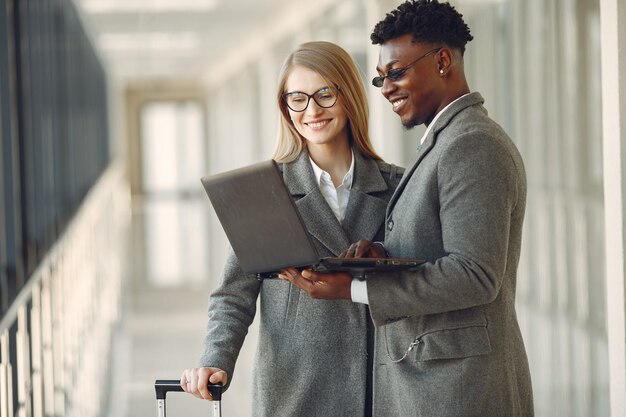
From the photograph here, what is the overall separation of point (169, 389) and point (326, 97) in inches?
28.4

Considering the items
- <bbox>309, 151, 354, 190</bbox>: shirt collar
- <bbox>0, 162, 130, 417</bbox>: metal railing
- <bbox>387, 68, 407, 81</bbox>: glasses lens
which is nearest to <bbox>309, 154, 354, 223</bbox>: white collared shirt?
<bbox>309, 151, 354, 190</bbox>: shirt collar

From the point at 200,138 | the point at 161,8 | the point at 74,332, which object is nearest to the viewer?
the point at 74,332

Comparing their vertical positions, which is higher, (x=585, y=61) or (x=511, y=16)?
(x=511, y=16)

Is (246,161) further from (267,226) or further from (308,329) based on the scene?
(267,226)

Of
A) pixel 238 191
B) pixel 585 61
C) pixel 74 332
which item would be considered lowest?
pixel 74 332

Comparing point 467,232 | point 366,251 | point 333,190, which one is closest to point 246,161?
point 333,190

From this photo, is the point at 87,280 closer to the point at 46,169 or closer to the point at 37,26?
the point at 46,169

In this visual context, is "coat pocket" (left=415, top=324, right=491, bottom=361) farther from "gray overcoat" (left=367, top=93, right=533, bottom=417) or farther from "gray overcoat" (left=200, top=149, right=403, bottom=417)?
"gray overcoat" (left=200, top=149, right=403, bottom=417)

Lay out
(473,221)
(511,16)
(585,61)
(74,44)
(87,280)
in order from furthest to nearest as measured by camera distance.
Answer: (74,44)
(87,280)
(511,16)
(585,61)
(473,221)

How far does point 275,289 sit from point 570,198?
1281mm

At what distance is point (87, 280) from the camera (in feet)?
21.6

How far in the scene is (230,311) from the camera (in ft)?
7.59

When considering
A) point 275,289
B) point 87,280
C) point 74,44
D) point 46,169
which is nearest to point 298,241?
point 275,289

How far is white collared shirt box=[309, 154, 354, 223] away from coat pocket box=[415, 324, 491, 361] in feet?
1.66
